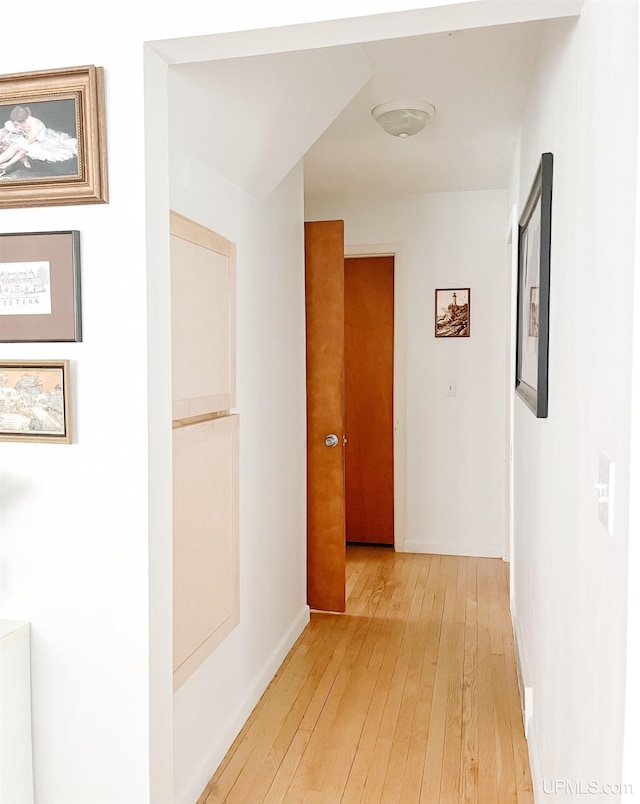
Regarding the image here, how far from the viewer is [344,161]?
4043 mm

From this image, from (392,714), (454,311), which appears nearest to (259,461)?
(392,714)

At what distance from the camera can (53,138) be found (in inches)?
66.6

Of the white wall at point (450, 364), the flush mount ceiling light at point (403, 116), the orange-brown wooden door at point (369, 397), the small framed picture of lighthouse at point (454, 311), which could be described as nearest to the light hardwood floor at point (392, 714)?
the white wall at point (450, 364)

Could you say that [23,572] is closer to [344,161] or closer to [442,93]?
[442,93]

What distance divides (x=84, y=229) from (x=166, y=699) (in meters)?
1.17

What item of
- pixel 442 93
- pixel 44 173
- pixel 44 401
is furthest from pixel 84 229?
pixel 442 93

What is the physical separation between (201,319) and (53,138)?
0.75 meters

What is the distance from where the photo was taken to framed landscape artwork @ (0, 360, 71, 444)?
1.73 meters

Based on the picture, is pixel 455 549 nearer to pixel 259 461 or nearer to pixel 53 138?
pixel 259 461

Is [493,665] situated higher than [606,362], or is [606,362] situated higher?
[606,362]

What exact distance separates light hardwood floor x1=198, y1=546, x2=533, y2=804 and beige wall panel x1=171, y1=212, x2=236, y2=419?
120 cm

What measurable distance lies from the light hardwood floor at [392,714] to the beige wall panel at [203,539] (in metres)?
0.45

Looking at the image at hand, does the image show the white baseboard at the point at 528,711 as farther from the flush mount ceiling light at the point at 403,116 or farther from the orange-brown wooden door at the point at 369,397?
the flush mount ceiling light at the point at 403,116

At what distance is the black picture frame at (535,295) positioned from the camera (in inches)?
77.5
